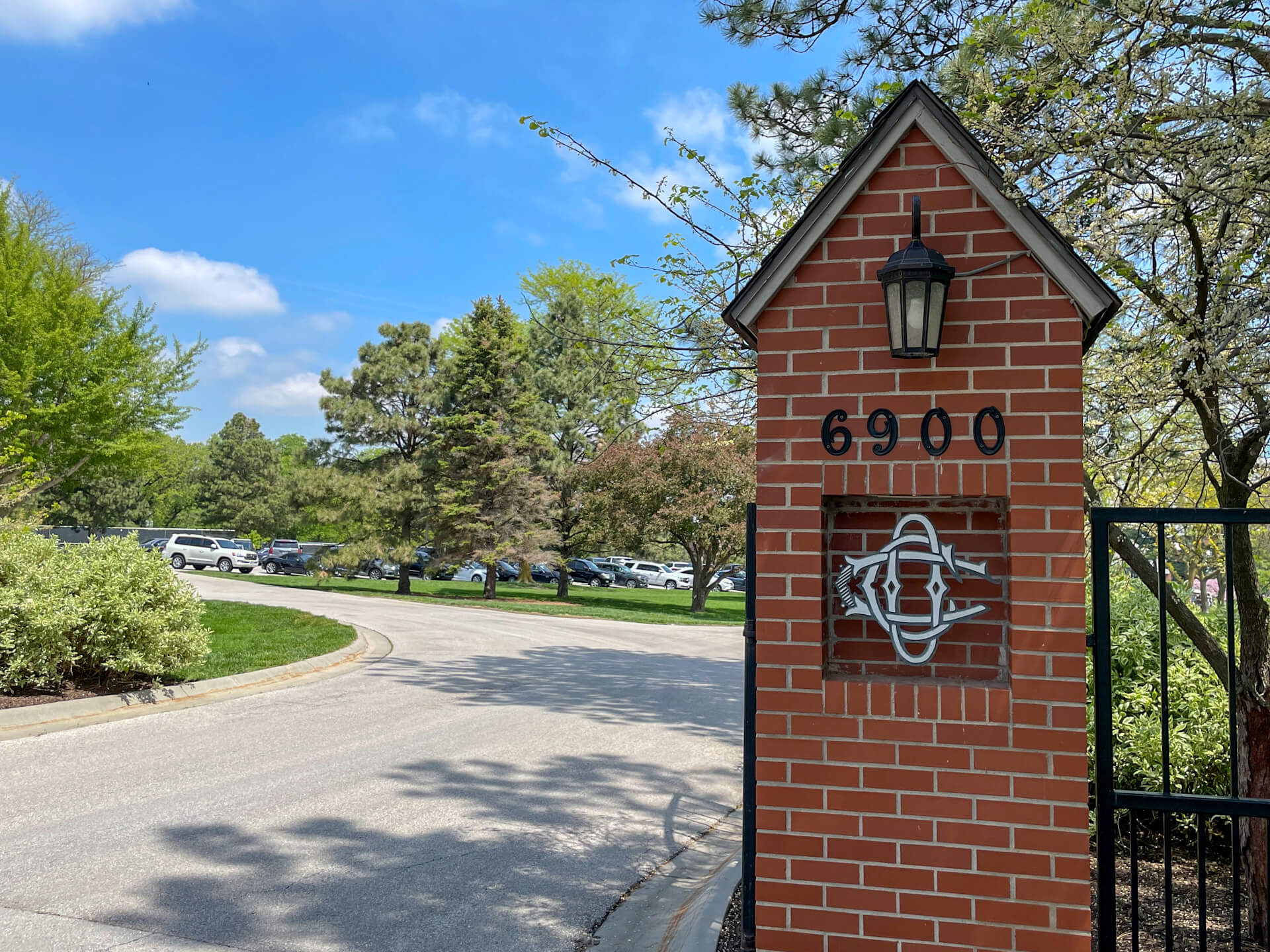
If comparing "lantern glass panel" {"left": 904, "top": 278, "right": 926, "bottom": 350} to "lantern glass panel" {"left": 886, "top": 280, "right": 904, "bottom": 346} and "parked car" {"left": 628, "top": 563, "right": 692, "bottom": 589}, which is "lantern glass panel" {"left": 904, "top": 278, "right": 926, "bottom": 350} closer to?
"lantern glass panel" {"left": 886, "top": 280, "right": 904, "bottom": 346}

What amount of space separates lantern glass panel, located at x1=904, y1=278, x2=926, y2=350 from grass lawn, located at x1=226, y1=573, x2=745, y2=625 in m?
18.7

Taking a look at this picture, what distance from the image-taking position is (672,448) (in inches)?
1131

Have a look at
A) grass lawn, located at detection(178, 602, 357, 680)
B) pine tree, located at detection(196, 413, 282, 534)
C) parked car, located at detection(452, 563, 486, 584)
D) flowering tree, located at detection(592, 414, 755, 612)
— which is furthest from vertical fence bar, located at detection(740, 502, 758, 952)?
pine tree, located at detection(196, 413, 282, 534)

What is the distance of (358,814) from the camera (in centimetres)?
627

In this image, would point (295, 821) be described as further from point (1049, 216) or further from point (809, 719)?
point (1049, 216)

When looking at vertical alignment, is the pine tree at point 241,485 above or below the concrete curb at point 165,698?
above

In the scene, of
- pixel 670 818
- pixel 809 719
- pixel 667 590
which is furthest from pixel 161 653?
pixel 667 590

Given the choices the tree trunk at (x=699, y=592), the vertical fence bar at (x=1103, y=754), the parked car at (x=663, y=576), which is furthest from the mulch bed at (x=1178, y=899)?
the parked car at (x=663, y=576)

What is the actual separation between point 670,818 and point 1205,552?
4470mm

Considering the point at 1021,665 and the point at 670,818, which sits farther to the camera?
the point at 670,818

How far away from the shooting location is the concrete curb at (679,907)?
173 inches

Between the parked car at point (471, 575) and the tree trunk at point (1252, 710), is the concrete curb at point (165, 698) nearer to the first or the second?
the tree trunk at point (1252, 710)

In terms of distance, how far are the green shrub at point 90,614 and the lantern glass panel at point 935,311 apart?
9.46 m

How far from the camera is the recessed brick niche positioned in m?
3.42
